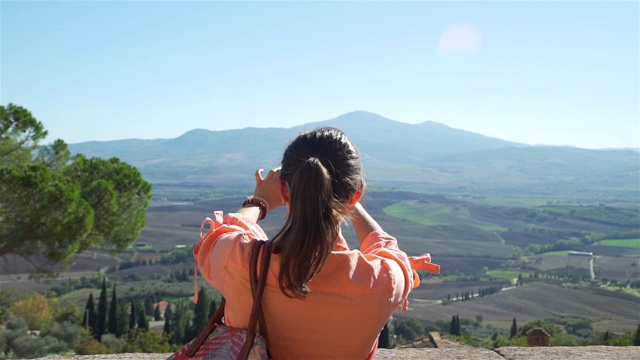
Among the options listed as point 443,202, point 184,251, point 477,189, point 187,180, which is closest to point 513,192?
point 477,189

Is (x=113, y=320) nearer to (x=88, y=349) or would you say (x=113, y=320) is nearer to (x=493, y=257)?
(x=88, y=349)

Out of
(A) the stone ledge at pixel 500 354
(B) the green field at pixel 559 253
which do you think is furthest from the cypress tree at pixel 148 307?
(B) the green field at pixel 559 253

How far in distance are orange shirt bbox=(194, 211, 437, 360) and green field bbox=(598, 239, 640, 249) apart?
82.1 m

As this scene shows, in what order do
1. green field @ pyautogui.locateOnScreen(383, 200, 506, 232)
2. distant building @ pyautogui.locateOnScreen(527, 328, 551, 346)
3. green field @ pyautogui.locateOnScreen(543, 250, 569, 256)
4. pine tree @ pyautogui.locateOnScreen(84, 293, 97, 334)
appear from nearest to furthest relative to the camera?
distant building @ pyautogui.locateOnScreen(527, 328, 551, 346)
pine tree @ pyautogui.locateOnScreen(84, 293, 97, 334)
green field @ pyautogui.locateOnScreen(543, 250, 569, 256)
green field @ pyautogui.locateOnScreen(383, 200, 506, 232)

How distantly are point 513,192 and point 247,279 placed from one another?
16417cm

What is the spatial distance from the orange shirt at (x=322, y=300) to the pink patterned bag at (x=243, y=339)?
26mm

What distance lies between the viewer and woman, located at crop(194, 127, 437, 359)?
51.8 inches

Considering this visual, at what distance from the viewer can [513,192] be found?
6186 inches

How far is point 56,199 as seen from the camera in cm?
1088

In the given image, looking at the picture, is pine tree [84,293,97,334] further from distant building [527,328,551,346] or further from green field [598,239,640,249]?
green field [598,239,640,249]

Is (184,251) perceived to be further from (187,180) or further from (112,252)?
(187,180)

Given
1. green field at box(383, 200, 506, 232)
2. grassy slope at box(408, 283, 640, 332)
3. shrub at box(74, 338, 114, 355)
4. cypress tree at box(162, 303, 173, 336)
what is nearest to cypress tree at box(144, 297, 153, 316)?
cypress tree at box(162, 303, 173, 336)

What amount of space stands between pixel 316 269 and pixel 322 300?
10cm

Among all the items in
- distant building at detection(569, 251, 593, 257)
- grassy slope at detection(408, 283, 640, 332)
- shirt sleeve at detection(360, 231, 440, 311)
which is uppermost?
shirt sleeve at detection(360, 231, 440, 311)
